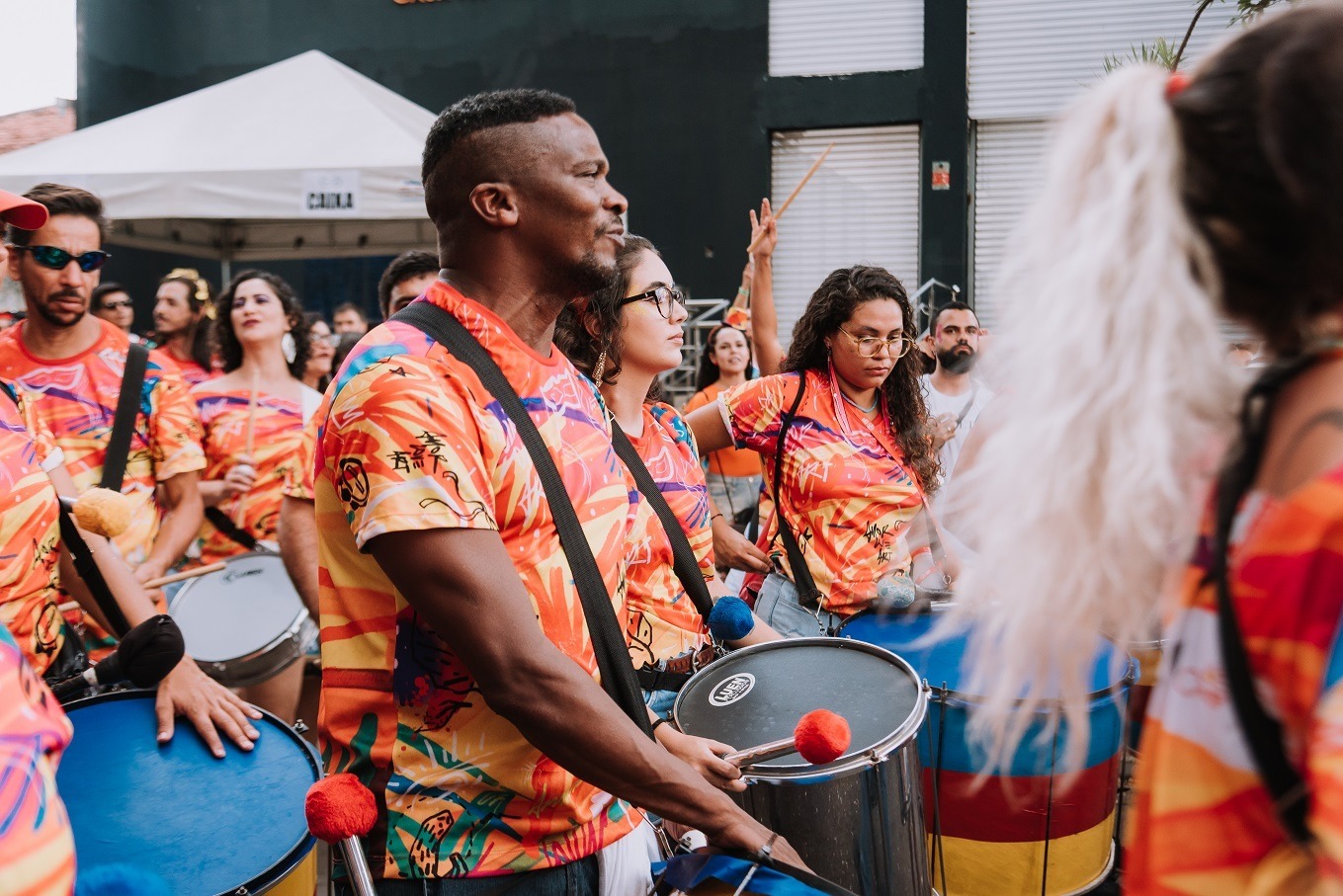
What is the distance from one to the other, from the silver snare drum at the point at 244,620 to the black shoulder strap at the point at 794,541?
1.80 m

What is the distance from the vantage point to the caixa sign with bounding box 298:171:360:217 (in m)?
6.83

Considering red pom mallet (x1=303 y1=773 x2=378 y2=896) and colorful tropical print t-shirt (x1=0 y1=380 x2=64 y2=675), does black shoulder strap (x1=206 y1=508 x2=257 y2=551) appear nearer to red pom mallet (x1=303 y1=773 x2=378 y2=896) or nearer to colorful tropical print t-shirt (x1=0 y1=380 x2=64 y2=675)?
colorful tropical print t-shirt (x1=0 y1=380 x2=64 y2=675)

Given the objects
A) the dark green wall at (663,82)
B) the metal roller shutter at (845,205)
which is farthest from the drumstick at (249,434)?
the metal roller shutter at (845,205)

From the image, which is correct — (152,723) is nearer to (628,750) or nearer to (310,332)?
(628,750)

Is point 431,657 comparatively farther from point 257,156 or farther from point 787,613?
point 257,156

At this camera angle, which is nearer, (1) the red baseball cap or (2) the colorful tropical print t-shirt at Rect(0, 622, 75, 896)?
(2) the colorful tropical print t-shirt at Rect(0, 622, 75, 896)

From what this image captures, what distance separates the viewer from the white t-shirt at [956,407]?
4992 millimetres

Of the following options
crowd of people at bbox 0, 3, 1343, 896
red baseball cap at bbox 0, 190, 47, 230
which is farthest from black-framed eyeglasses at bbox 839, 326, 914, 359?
red baseball cap at bbox 0, 190, 47, 230

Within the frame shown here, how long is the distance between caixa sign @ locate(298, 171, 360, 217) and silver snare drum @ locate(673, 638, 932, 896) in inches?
→ 211

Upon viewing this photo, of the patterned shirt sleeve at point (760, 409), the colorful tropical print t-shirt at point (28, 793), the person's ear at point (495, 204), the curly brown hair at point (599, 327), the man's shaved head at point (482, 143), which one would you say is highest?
the man's shaved head at point (482, 143)

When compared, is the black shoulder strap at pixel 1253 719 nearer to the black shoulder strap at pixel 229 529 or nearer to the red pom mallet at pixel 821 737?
the red pom mallet at pixel 821 737

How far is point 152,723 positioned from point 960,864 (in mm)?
2166

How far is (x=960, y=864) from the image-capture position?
3.04m

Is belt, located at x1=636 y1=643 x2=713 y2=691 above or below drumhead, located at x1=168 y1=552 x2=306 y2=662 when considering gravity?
above
